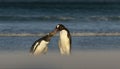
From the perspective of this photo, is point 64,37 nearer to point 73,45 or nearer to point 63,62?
point 73,45

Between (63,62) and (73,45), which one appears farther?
(73,45)

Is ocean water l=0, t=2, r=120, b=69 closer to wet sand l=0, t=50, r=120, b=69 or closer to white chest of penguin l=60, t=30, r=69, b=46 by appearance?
wet sand l=0, t=50, r=120, b=69

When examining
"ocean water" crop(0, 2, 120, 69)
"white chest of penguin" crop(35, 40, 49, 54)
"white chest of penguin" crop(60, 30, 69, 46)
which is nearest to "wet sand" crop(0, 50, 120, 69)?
"ocean water" crop(0, 2, 120, 69)

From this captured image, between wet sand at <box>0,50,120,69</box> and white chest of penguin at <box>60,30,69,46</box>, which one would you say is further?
white chest of penguin at <box>60,30,69,46</box>

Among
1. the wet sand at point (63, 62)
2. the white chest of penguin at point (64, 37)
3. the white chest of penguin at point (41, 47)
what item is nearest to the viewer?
the wet sand at point (63, 62)

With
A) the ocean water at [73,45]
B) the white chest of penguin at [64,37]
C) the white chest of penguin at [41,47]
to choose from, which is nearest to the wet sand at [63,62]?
the ocean water at [73,45]

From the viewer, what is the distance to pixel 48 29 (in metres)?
21.0

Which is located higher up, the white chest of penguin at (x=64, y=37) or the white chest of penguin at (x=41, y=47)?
the white chest of penguin at (x=64, y=37)

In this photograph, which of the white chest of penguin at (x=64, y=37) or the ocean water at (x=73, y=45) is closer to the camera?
the ocean water at (x=73, y=45)

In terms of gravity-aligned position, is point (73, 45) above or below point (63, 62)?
above

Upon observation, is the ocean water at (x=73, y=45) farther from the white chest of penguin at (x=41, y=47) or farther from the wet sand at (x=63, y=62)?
the white chest of penguin at (x=41, y=47)

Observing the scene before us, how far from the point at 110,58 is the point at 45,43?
3031mm

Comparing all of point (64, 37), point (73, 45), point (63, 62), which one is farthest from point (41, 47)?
point (63, 62)

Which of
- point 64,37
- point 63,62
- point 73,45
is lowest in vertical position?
point 63,62
